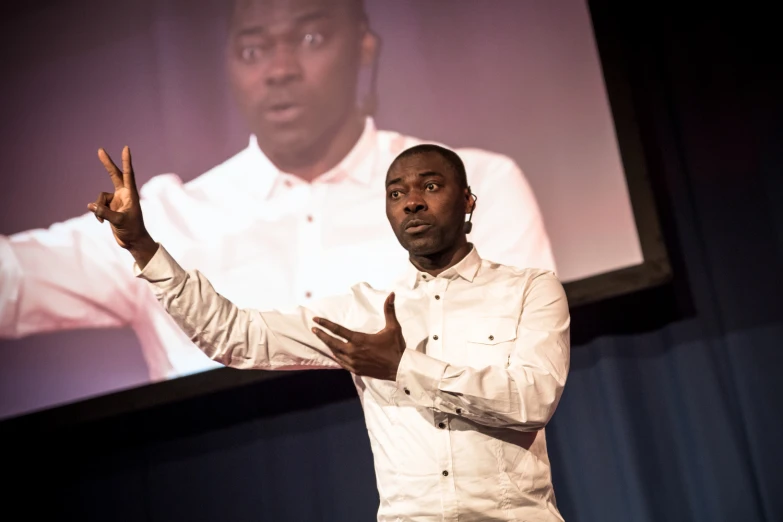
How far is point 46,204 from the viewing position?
3373 millimetres

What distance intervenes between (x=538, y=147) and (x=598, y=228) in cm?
38

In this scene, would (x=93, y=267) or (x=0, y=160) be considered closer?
(x=93, y=267)

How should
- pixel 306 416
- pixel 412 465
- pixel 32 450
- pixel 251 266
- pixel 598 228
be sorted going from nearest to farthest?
pixel 412 465
pixel 598 228
pixel 251 266
pixel 306 416
pixel 32 450

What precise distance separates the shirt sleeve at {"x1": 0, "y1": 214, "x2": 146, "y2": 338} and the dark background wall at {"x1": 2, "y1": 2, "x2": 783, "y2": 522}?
0.47 meters

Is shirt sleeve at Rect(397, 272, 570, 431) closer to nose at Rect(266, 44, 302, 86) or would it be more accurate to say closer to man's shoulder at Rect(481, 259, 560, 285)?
man's shoulder at Rect(481, 259, 560, 285)

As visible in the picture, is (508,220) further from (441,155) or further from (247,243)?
(247,243)

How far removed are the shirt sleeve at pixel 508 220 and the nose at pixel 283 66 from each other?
0.86m

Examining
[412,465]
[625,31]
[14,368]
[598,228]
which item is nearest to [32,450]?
[14,368]

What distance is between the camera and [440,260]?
2.02 meters

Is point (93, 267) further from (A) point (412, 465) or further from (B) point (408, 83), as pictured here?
(A) point (412, 465)

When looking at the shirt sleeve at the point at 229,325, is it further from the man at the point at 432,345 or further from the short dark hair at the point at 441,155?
the short dark hair at the point at 441,155

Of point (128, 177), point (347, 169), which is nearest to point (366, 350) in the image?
point (128, 177)

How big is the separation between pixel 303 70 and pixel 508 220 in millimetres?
1032

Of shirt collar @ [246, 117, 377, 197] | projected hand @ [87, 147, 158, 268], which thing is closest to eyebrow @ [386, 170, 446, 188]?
projected hand @ [87, 147, 158, 268]
